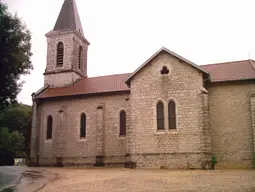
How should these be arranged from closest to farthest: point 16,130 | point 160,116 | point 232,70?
point 160,116
point 232,70
point 16,130

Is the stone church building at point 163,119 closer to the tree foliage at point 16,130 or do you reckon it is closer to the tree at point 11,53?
the tree at point 11,53

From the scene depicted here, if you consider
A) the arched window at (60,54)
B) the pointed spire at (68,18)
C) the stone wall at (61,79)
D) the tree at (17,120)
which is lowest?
the tree at (17,120)

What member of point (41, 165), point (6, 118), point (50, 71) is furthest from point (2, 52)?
point (6, 118)

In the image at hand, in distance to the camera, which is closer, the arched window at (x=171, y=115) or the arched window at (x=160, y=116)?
the arched window at (x=171, y=115)

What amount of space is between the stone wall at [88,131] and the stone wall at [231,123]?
25.9 feet

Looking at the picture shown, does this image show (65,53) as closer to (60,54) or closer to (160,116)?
(60,54)

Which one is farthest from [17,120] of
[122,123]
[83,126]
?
[122,123]

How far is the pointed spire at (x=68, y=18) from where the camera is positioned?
37.5 m

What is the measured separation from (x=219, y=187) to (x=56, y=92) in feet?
76.5

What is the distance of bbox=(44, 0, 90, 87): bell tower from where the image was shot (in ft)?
117

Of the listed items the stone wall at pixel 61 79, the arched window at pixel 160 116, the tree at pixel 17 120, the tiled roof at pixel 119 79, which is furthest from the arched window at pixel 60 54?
the tree at pixel 17 120

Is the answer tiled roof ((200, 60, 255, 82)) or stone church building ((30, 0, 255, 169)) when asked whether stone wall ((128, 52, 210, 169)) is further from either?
tiled roof ((200, 60, 255, 82))

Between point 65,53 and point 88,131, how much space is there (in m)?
11.1

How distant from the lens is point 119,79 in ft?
105
